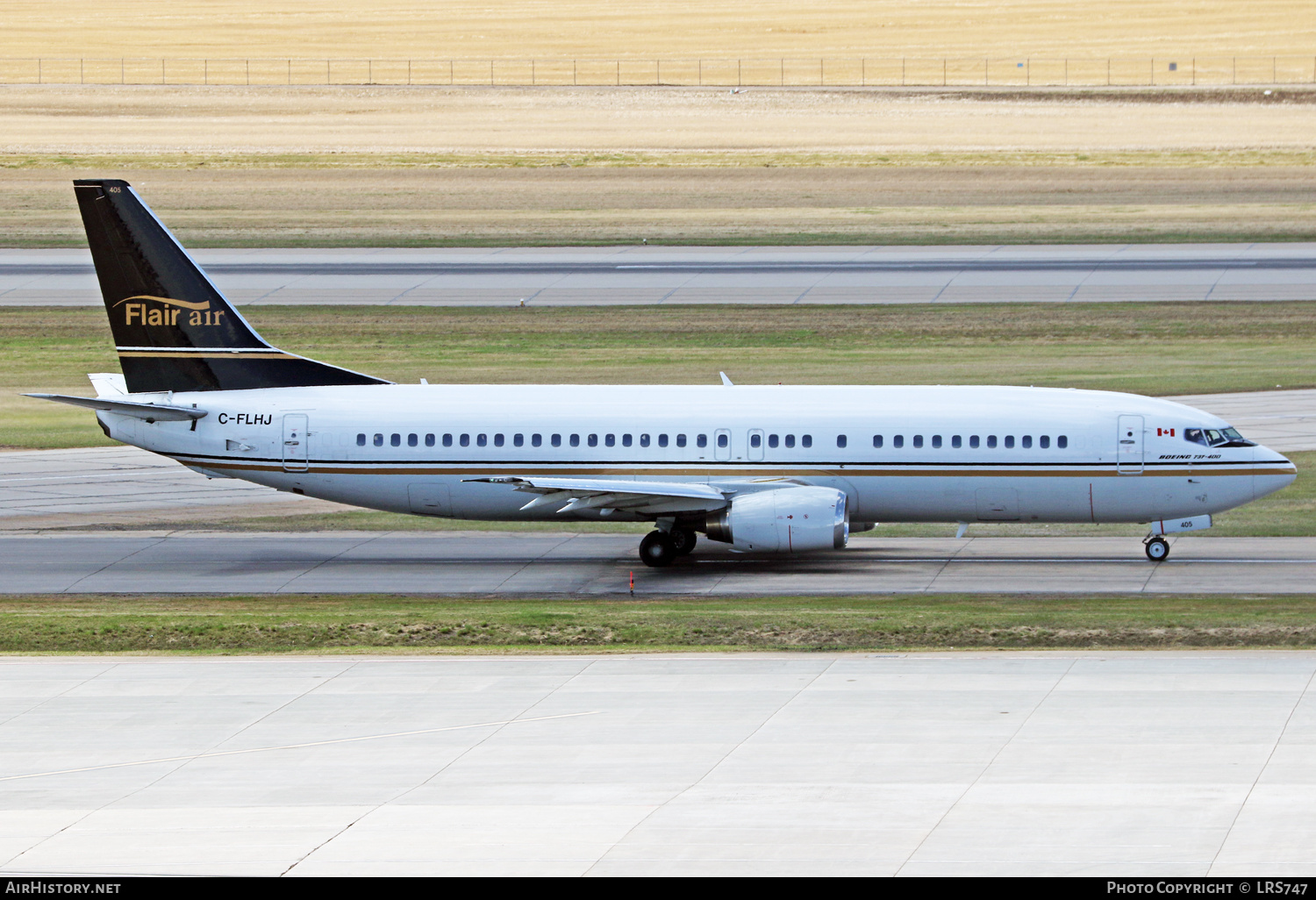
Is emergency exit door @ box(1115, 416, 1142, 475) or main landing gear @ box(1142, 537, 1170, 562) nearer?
emergency exit door @ box(1115, 416, 1142, 475)

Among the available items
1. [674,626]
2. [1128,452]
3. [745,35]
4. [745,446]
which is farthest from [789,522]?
[745,35]

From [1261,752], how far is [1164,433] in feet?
49.3

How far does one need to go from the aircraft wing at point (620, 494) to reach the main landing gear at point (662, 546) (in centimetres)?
80

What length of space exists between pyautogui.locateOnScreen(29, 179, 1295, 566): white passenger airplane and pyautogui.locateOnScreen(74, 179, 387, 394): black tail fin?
42 mm

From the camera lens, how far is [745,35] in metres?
189

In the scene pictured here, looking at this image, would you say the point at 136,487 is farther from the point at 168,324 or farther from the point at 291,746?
the point at 291,746

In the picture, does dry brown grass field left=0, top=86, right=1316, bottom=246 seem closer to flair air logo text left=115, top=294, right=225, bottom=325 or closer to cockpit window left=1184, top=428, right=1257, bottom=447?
flair air logo text left=115, top=294, right=225, bottom=325

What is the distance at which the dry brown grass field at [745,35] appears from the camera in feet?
577

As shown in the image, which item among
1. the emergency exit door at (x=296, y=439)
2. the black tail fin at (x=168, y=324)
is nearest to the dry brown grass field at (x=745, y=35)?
the black tail fin at (x=168, y=324)

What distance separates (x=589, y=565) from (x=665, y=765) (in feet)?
51.1

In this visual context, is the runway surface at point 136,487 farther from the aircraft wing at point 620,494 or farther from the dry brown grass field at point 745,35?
the dry brown grass field at point 745,35

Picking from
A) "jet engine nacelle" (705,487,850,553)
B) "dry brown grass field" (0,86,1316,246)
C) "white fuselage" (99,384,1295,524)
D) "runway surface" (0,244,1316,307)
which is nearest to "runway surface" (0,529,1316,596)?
"jet engine nacelle" (705,487,850,553)

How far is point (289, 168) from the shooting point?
10912 cm

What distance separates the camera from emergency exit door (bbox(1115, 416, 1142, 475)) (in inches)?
1400
